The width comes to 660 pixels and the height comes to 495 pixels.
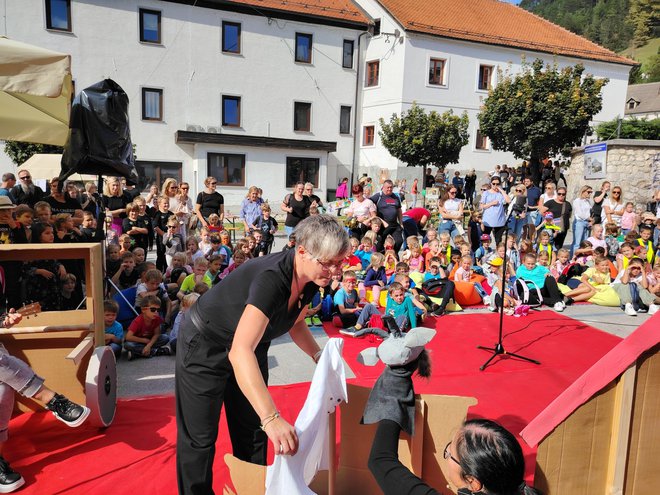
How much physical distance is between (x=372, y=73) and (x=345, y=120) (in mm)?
2904

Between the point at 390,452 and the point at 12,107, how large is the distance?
4611 millimetres

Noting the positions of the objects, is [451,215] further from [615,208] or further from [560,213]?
[615,208]

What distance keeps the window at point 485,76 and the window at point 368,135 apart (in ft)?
20.6

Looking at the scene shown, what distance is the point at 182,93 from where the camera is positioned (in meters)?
23.4

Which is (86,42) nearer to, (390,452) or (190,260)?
(190,260)

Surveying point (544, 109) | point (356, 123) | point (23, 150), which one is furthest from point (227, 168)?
point (544, 109)

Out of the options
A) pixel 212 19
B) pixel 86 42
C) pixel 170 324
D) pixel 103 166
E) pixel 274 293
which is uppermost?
pixel 212 19

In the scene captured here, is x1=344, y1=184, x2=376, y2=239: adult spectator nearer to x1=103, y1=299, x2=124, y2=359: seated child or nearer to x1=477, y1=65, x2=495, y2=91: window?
x1=103, y1=299, x2=124, y2=359: seated child

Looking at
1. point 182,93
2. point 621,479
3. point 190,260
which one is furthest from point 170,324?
point 182,93

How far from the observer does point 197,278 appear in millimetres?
6848

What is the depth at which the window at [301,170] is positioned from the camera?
25766mm

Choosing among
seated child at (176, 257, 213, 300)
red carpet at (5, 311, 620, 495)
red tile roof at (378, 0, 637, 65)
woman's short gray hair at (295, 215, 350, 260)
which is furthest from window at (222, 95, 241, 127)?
woman's short gray hair at (295, 215, 350, 260)

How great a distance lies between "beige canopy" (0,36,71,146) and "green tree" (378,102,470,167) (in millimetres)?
19178

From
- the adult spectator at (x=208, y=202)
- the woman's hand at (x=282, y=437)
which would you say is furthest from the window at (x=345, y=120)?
the woman's hand at (x=282, y=437)
